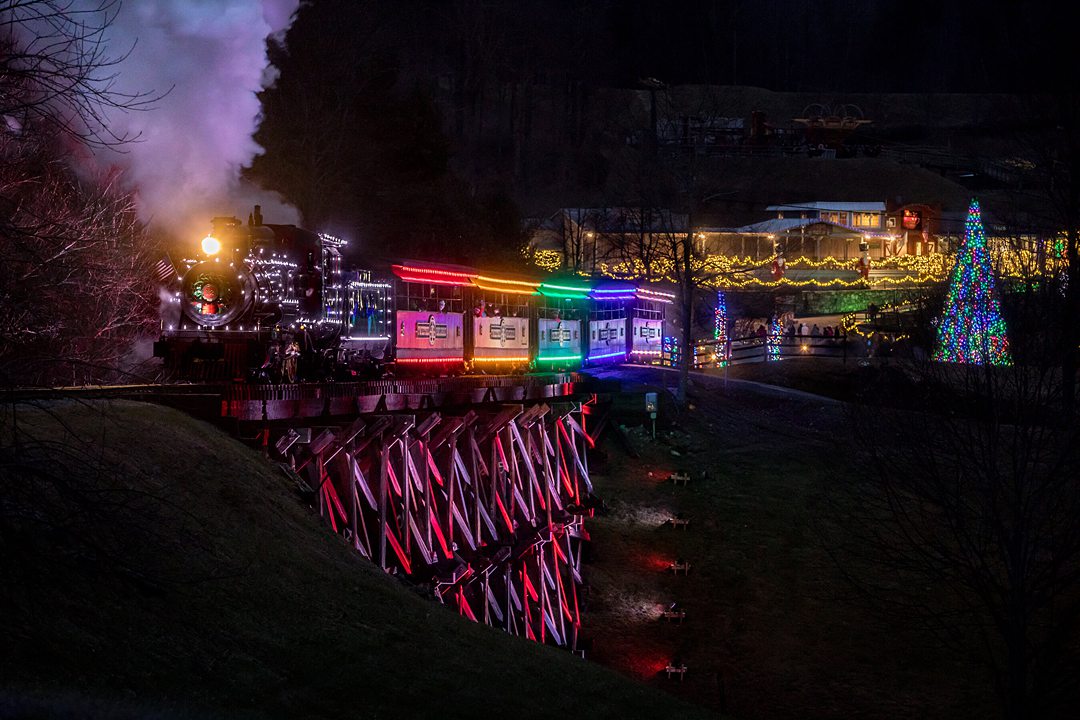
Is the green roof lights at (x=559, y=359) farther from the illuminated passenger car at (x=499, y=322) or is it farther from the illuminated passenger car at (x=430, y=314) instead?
the illuminated passenger car at (x=430, y=314)

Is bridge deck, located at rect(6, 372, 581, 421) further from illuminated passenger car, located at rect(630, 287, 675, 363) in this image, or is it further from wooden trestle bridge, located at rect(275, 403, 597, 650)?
illuminated passenger car, located at rect(630, 287, 675, 363)

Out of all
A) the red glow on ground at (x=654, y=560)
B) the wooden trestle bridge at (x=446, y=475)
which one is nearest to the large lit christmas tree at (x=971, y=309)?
the red glow on ground at (x=654, y=560)

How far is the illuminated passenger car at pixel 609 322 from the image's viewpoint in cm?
4103

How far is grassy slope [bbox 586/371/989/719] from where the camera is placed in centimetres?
1955

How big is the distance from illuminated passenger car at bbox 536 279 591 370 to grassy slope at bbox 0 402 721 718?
1959 centimetres

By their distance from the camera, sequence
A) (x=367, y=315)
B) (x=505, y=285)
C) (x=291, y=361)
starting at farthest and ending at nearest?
(x=505, y=285)
(x=367, y=315)
(x=291, y=361)

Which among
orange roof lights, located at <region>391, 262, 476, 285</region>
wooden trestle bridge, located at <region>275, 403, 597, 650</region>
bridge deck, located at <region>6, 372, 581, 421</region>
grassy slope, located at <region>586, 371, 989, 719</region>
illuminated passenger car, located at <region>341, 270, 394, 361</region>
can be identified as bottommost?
grassy slope, located at <region>586, 371, 989, 719</region>

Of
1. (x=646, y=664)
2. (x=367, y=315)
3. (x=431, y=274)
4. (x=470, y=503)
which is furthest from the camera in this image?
(x=431, y=274)

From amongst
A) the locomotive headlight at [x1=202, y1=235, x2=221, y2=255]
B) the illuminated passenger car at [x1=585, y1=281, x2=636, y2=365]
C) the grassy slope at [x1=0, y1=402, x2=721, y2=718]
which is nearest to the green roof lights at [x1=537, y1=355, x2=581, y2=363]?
the illuminated passenger car at [x1=585, y1=281, x2=636, y2=365]

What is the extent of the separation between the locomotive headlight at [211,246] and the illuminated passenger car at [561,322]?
1608 centimetres

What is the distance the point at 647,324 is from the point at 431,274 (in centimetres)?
2641

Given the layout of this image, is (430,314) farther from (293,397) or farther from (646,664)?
(293,397)

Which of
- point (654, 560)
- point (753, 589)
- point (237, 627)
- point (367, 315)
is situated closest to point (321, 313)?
point (367, 315)

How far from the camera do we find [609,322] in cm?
4384
